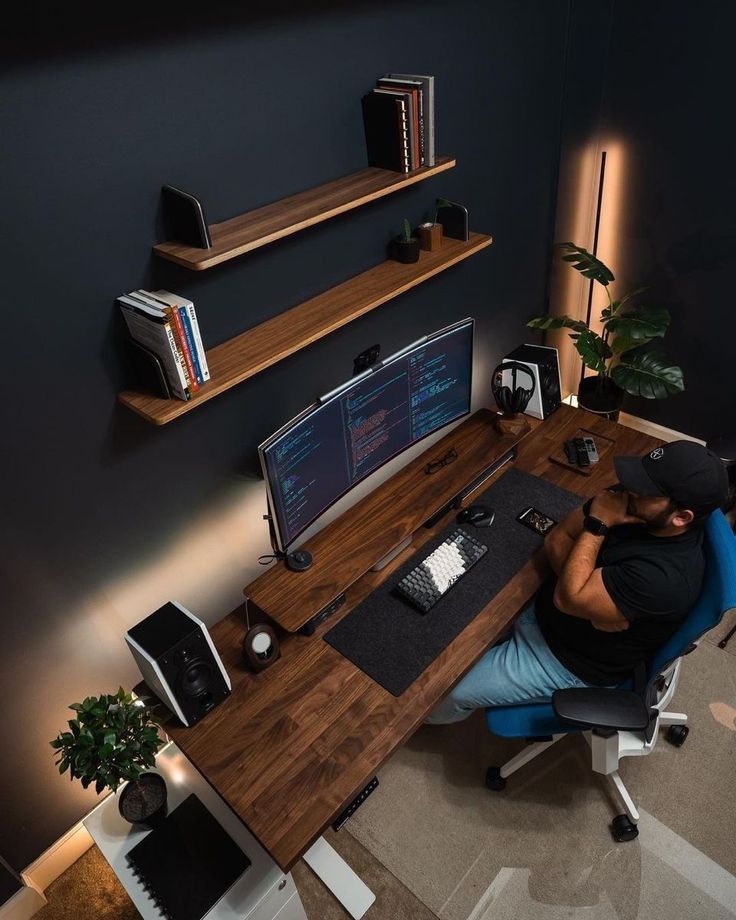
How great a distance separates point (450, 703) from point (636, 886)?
2.80ft

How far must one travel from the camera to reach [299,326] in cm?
212

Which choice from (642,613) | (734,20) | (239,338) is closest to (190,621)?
(239,338)

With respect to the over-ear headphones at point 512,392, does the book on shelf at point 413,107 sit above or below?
above

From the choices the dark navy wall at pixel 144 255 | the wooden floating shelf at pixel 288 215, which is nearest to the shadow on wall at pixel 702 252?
the dark navy wall at pixel 144 255

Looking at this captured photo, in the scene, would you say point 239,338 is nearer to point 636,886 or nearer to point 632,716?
point 632,716

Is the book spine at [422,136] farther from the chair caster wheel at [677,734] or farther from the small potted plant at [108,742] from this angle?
the chair caster wheel at [677,734]

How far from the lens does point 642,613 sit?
6.44 ft

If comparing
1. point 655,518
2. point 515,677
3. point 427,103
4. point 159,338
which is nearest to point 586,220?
point 427,103

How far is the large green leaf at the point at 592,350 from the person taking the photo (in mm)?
3287

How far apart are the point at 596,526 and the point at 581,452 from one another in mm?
725

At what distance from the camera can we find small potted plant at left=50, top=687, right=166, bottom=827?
173cm

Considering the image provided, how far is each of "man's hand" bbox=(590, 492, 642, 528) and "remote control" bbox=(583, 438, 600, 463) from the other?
0.62m

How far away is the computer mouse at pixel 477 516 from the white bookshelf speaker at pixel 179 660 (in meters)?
1.02

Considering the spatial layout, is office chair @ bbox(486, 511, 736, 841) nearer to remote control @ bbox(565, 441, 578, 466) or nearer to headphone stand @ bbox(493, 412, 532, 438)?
remote control @ bbox(565, 441, 578, 466)
